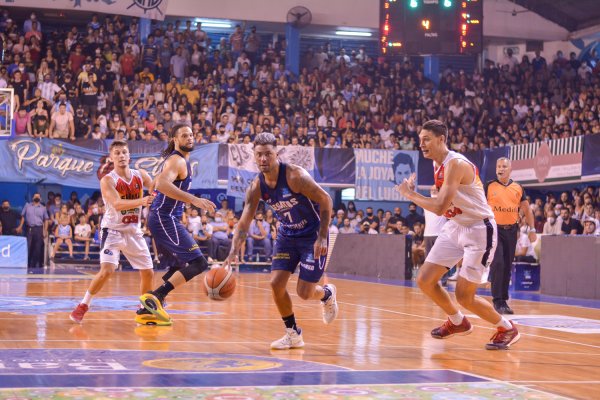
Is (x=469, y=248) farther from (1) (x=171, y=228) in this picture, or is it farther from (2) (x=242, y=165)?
(2) (x=242, y=165)

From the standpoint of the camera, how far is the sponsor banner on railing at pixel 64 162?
78.6 feet

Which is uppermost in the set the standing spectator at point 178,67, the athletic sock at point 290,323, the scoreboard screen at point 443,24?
the scoreboard screen at point 443,24

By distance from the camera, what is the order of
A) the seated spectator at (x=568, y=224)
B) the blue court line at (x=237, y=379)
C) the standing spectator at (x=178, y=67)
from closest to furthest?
the blue court line at (x=237, y=379), the seated spectator at (x=568, y=224), the standing spectator at (x=178, y=67)

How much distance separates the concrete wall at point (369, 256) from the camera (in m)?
22.1

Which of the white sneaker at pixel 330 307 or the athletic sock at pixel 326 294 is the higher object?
the athletic sock at pixel 326 294

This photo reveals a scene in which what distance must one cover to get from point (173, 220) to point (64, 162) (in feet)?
49.2

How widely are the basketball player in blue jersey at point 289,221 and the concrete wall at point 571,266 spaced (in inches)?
367

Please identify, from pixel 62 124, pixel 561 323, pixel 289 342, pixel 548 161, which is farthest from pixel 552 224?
pixel 289 342

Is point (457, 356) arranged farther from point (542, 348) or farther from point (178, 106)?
point (178, 106)

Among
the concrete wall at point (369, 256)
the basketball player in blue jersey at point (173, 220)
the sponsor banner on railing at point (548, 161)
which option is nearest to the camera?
the basketball player in blue jersey at point (173, 220)

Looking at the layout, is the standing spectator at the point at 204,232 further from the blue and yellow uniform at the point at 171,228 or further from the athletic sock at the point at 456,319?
the athletic sock at the point at 456,319

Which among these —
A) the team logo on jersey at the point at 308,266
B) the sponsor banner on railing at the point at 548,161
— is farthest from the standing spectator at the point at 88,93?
the team logo on jersey at the point at 308,266

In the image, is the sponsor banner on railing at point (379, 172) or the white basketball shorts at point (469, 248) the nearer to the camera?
the white basketball shorts at point (469, 248)

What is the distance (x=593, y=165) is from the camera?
23047 mm
